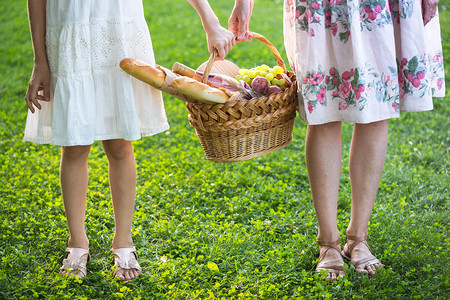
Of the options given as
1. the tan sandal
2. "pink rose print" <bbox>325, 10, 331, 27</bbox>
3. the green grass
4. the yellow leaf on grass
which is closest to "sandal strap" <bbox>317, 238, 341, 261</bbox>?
the green grass

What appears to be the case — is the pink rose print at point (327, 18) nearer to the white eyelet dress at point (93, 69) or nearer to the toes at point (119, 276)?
the white eyelet dress at point (93, 69)

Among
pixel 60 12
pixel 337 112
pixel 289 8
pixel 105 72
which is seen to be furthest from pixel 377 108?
pixel 60 12

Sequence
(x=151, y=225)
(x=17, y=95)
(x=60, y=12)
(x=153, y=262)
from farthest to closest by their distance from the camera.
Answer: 1. (x=17, y=95)
2. (x=151, y=225)
3. (x=153, y=262)
4. (x=60, y=12)

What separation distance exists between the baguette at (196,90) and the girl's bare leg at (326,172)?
1.56ft

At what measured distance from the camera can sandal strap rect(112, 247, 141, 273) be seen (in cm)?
244

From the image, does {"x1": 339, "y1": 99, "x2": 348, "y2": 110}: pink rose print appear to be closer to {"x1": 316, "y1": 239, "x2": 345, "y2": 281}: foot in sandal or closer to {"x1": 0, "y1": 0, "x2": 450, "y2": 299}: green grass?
{"x1": 316, "y1": 239, "x2": 345, "y2": 281}: foot in sandal

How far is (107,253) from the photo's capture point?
2.61 m

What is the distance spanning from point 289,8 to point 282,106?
423 mm

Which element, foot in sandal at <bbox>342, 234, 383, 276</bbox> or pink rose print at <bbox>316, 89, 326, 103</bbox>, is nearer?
pink rose print at <bbox>316, 89, 326, 103</bbox>

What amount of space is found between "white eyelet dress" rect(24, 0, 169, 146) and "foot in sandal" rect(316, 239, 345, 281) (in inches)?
38.7

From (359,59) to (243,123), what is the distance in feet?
1.70

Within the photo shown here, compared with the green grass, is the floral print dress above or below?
above

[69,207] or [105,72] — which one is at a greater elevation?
[105,72]

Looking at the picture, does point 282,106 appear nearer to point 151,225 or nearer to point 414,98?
point 414,98
